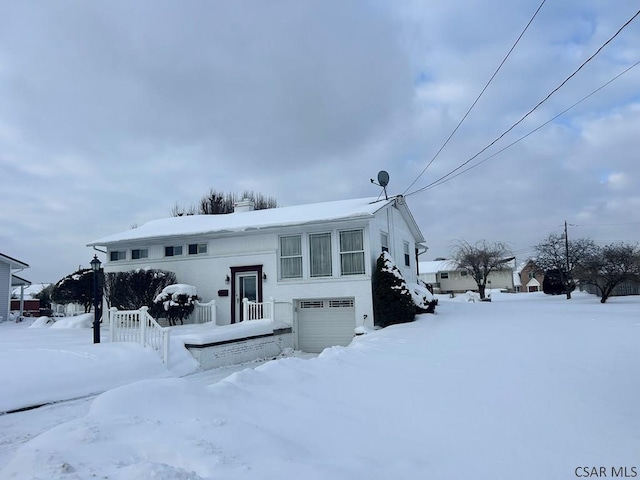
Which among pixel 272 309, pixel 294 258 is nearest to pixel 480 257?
pixel 294 258

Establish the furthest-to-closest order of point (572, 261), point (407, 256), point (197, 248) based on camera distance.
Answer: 1. point (572, 261)
2. point (407, 256)
3. point (197, 248)

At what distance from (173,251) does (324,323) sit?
706cm

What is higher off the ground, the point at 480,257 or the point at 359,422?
the point at 480,257

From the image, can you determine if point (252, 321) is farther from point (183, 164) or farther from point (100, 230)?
point (100, 230)

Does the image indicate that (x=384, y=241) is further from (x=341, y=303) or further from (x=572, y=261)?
(x=572, y=261)

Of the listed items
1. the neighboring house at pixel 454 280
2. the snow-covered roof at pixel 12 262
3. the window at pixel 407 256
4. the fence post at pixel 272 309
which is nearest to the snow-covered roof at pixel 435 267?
the neighboring house at pixel 454 280

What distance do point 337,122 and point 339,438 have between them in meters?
13.5

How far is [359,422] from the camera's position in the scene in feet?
14.1

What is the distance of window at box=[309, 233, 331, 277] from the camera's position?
15.1 metres

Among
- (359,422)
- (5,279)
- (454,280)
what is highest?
(5,279)

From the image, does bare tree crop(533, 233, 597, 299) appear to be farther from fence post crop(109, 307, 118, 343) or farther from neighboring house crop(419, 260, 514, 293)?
fence post crop(109, 307, 118, 343)

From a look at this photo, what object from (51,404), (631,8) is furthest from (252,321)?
(631,8)

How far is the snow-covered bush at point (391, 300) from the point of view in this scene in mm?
13805

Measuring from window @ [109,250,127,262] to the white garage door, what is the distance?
832 centimetres
